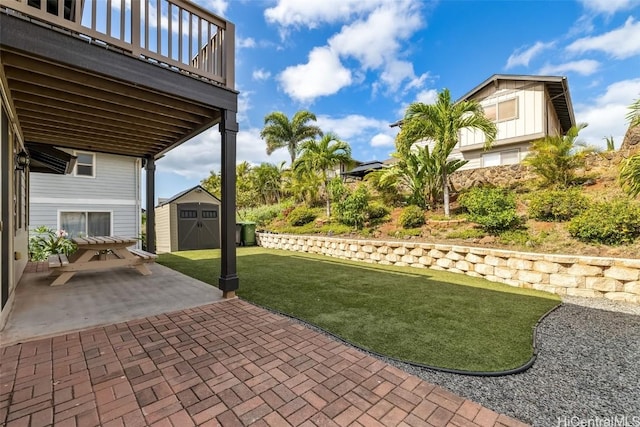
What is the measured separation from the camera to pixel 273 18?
24.1ft

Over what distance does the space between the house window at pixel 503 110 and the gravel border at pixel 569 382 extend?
12.0 metres

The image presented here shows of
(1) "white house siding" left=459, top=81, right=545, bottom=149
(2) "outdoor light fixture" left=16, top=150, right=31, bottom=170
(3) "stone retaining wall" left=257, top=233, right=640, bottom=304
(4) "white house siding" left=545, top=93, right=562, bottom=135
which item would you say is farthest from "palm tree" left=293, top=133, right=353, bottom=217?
(4) "white house siding" left=545, top=93, right=562, bottom=135

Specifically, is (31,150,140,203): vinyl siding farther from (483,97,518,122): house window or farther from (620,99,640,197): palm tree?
(483,97,518,122): house window

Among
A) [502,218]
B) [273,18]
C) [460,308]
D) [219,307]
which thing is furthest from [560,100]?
[219,307]

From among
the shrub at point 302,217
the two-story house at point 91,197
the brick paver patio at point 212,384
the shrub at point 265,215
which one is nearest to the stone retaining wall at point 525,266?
the shrub at point 302,217

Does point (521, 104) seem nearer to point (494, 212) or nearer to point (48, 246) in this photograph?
point (494, 212)

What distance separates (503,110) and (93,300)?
15.7m

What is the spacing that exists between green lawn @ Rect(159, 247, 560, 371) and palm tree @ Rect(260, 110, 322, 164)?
1563cm

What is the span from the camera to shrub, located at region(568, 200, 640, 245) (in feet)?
15.0

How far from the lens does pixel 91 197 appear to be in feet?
31.1

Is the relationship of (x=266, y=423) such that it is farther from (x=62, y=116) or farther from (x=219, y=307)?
(x=62, y=116)

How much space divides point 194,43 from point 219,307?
Answer: 144 inches

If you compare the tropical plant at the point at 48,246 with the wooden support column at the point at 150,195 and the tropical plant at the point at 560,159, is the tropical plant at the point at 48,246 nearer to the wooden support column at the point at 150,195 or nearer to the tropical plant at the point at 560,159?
the wooden support column at the point at 150,195

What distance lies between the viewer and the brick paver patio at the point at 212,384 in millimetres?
1662
